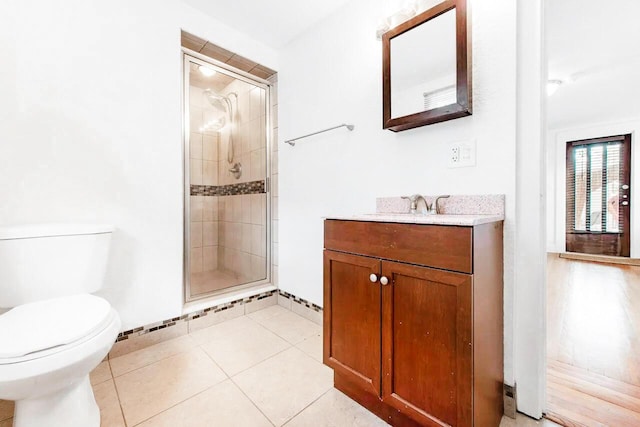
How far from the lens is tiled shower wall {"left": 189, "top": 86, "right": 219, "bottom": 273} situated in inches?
82.4

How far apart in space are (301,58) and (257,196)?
46.0 inches

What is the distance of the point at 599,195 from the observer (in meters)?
4.45

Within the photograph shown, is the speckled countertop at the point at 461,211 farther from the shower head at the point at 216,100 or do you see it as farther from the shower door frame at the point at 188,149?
the shower head at the point at 216,100

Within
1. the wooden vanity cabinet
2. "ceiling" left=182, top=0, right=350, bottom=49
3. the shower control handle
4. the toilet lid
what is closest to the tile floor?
the wooden vanity cabinet

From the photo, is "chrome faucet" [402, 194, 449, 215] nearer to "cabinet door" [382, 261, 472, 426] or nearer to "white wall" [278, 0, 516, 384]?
"white wall" [278, 0, 516, 384]

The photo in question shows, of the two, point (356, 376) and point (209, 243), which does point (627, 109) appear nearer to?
point (356, 376)

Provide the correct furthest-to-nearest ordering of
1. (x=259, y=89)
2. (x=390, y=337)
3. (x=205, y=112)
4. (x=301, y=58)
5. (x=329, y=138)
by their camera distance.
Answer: (x=259, y=89) → (x=205, y=112) → (x=301, y=58) → (x=329, y=138) → (x=390, y=337)

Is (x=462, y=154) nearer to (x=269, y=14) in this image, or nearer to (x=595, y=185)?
(x=269, y=14)

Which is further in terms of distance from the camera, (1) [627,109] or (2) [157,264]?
(1) [627,109]

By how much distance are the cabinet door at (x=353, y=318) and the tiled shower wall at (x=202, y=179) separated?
48.4 inches

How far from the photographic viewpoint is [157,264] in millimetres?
1720

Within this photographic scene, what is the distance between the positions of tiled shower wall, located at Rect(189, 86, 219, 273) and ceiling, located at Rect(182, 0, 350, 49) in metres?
0.53

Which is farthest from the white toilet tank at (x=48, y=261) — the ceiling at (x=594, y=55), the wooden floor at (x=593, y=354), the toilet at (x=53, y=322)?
the ceiling at (x=594, y=55)

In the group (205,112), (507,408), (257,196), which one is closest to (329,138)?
(257,196)
